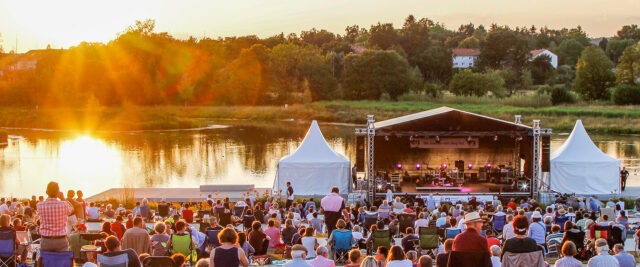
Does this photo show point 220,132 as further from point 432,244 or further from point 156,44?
point 432,244

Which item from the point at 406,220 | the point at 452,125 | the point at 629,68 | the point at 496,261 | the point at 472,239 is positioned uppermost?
the point at 629,68

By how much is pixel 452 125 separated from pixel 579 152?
376 centimetres

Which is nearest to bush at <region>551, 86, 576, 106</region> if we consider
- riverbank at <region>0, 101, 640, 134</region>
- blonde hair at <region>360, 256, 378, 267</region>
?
riverbank at <region>0, 101, 640, 134</region>

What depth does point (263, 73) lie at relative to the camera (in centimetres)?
7469

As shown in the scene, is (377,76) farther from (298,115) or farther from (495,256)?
(495,256)

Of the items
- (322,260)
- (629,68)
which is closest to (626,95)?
(629,68)

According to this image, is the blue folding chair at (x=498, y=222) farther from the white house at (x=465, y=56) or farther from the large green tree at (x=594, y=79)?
the white house at (x=465, y=56)

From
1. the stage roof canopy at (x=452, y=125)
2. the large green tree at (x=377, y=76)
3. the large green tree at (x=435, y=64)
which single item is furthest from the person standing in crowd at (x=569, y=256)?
the large green tree at (x=435, y=64)

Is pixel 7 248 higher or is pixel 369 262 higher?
pixel 369 262

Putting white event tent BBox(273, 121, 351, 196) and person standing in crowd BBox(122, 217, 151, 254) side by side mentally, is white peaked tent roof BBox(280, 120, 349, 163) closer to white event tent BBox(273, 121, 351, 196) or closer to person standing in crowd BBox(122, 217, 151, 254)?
white event tent BBox(273, 121, 351, 196)

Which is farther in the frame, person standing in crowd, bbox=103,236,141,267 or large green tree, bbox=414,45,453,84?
large green tree, bbox=414,45,453,84

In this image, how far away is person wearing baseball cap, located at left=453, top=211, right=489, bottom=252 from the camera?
17.2 feet

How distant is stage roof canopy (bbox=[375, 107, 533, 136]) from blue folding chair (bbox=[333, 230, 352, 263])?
9.68 meters

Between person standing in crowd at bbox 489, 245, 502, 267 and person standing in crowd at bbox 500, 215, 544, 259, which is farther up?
person standing in crowd at bbox 500, 215, 544, 259
